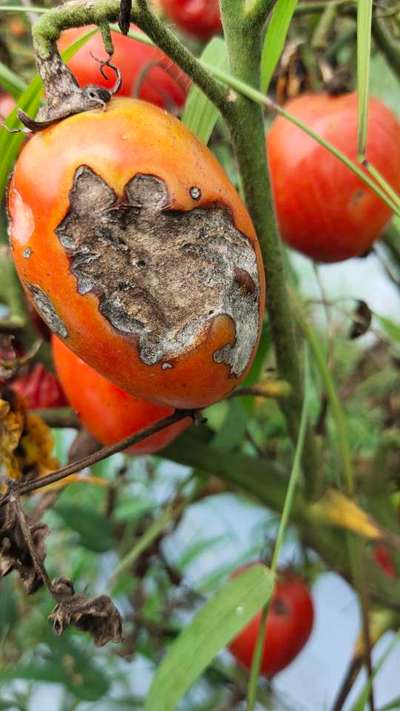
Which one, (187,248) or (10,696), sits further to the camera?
(10,696)

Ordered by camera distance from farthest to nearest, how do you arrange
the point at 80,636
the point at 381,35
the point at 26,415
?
1. the point at 80,636
2. the point at 381,35
3. the point at 26,415

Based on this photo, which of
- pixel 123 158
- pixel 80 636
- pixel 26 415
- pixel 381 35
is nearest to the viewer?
pixel 123 158

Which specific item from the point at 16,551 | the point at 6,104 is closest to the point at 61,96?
the point at 16,551

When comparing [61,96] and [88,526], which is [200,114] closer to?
[61,96]

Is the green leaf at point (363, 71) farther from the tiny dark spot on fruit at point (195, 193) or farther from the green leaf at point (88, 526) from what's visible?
the green leaf at point (88, 526)

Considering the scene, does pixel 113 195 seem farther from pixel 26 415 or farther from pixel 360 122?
pixel 26 415

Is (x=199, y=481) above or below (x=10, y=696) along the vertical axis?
above

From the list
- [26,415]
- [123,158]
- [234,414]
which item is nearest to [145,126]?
[123,158]

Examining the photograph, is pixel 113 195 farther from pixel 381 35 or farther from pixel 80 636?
pixel 80 636

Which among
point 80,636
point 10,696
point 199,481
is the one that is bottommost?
point 10,696
